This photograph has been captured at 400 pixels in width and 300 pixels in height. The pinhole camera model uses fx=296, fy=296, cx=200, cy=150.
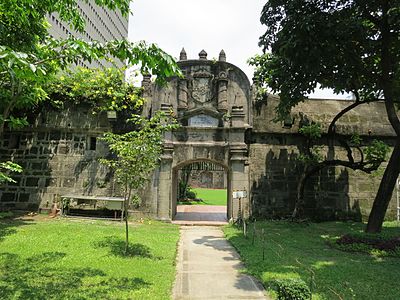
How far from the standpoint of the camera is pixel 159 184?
12.5 metres

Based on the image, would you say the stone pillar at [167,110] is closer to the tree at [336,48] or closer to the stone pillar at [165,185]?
the stone pillar at [165,185]

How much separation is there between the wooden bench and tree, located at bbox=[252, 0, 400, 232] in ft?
24.6

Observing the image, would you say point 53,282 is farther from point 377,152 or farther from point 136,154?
point 377,152

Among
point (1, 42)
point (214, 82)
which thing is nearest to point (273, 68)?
point (214, 82)

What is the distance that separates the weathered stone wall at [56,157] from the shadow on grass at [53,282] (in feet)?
22.2

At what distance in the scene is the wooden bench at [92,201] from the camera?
12016 millimetres

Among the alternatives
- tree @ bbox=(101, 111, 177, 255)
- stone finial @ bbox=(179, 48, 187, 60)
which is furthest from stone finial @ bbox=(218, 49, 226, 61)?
tree @ bbox=(101, 111, 177, 255)

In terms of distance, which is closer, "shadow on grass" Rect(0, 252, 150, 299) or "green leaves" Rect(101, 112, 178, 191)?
"shadow on grass" Rect(0, 252, 150, 299)

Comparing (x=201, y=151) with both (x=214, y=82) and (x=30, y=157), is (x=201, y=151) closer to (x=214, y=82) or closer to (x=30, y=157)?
(x=214, y=82)

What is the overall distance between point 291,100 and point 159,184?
624 cm

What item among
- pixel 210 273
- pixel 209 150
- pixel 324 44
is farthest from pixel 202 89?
pixel 210 273

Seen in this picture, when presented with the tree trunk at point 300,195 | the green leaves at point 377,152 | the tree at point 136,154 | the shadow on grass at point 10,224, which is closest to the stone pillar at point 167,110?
the tree at point 136,154

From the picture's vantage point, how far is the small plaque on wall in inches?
513

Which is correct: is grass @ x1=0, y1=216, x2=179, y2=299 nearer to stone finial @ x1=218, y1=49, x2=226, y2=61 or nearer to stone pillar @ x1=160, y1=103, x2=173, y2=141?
stone pillar @ x1=160, y1=103, x2=173, y2=141
